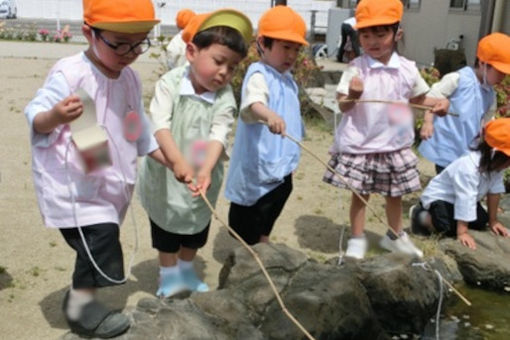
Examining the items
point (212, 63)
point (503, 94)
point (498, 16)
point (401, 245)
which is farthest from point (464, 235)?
point (498, 16)

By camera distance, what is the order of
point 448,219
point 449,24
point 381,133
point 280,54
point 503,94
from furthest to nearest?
1. point 449,24
2. point 503,94
3. point 448,219
4. point 381,133
5. point 280,54

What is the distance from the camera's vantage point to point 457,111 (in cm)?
441

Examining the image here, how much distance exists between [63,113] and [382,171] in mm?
2141

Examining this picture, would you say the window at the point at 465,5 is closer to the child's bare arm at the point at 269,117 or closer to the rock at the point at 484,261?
the rock at the point at 484,261

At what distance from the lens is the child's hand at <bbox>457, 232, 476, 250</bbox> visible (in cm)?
408

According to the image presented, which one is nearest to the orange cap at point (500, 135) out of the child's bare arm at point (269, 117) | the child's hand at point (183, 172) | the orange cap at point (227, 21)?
the child's bare arm at point (269, 117)

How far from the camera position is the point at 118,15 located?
7.80 ft

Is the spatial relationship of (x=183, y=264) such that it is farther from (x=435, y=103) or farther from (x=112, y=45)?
(x=435, y=103)

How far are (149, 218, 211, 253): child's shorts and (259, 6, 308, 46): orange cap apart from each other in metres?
1.06

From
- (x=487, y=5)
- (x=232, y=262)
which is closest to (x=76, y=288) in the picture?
(x=232, y=262)

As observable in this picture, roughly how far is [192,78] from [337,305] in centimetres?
127

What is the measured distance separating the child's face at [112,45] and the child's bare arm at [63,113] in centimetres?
32

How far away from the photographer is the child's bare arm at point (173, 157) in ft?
8.75

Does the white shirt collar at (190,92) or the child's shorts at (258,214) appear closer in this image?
the white shirt collar at (190,92)
